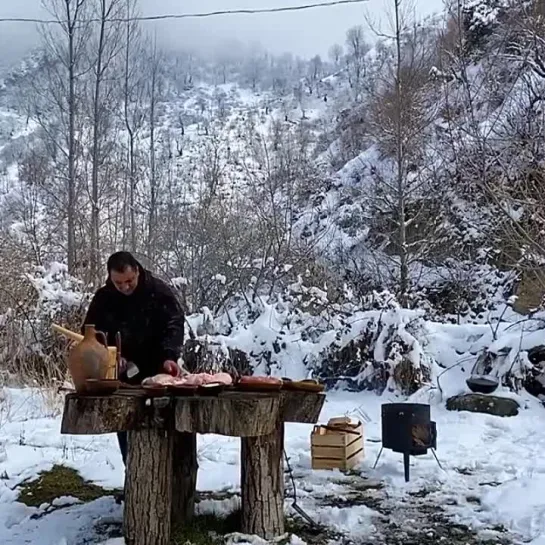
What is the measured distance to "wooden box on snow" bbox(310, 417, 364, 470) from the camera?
4.28 metres

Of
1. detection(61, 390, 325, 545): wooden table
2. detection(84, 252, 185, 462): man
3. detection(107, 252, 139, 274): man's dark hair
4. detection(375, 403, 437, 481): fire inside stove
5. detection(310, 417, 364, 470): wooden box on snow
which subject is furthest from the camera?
detection(310, 417, 364, 470): wooden box on snow

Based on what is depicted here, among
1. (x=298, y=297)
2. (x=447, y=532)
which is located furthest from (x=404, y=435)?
(x=298, y=297)

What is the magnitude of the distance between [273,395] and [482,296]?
7.95m

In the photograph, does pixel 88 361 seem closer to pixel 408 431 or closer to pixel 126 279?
pixel 126 279

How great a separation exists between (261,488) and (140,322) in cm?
113

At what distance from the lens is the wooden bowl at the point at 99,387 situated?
279 cm

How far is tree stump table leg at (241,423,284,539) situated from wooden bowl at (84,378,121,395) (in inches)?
25.6

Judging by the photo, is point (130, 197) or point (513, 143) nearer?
point (513, 143)

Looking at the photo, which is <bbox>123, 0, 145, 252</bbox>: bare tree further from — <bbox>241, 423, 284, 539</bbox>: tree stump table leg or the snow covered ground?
<bbox>241, 423, 284, 539</bbox>: tree stump table leg

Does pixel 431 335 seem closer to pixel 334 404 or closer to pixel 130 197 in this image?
pixel 334 404

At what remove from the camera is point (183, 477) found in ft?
10.6

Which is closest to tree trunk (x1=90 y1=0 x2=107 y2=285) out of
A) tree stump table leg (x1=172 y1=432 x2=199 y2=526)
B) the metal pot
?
the metal pot

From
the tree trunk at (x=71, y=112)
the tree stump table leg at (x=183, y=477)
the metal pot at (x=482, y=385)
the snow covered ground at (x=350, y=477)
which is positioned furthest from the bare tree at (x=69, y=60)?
the tree stump table leg at (x=183, y=477)

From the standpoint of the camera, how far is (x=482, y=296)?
10.2m
